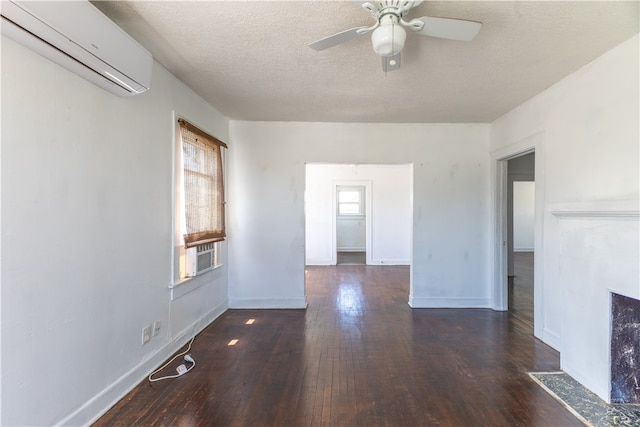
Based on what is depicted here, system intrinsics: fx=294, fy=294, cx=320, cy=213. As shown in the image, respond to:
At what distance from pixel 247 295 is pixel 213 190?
1540 mm

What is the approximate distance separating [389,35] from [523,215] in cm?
1023

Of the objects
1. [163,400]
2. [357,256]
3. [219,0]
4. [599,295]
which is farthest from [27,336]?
[357,256]

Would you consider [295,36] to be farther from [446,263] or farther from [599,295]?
[446,263]

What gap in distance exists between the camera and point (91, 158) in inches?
72.6

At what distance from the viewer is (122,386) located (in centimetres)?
208

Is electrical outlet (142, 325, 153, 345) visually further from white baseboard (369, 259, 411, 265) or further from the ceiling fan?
white baseboard (369, 259, 411, 265)

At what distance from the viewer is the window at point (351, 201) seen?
8.84 metres

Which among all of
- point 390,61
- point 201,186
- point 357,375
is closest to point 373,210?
point 201,186

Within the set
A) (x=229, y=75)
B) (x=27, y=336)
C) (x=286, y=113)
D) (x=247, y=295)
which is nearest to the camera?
(x=27, y=336)

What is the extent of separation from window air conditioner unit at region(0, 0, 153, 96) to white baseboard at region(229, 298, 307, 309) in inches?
113

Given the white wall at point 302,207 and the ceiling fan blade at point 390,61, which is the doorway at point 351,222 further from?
the ceiling fan blade at point 390,61

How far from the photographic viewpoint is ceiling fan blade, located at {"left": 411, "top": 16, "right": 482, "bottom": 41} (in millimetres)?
1566

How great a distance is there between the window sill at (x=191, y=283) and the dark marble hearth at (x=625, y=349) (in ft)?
11.3

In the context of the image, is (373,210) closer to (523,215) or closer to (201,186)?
(201,186)
